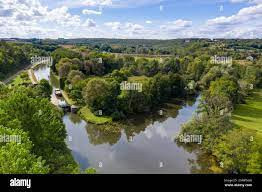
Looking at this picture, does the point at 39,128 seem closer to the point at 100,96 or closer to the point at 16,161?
the point at 16,161

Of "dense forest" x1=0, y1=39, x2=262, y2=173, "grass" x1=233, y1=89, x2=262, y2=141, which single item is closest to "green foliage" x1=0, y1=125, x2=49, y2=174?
"dense forest" x1=0, y1=39, x2=262, y2=173

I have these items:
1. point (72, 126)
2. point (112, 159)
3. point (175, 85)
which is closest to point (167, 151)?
point (112, 159)

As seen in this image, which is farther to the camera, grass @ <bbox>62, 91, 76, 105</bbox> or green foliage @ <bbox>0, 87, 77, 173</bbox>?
grass @ <bbox>62, 91, 76, 105</bbox>

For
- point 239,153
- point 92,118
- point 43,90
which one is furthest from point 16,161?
point 43,90

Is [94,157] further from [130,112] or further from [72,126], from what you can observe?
[130,112]

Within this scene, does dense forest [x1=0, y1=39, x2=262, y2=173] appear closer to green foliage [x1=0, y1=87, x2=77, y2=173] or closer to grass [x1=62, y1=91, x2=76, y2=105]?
green foliage [x1=0, y1=87, x2=77, y2=173]
